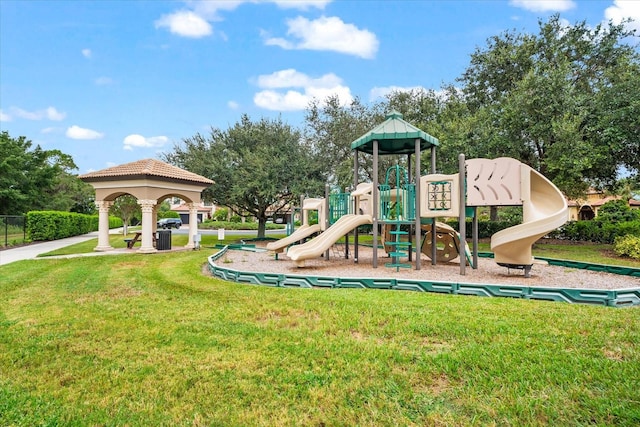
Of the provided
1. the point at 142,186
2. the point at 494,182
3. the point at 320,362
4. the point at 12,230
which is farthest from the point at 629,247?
the point at 12,230

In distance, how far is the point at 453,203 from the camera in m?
9.52

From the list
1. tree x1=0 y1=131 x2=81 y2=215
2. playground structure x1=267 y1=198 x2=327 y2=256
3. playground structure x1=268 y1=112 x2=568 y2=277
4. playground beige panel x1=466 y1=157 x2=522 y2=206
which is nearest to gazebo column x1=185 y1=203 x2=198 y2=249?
playground structure x1=267 y1=198 x2=327 y2=256

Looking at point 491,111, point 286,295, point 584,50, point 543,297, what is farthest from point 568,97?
point 286,295

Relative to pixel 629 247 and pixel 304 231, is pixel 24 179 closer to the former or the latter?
pixel 304 231

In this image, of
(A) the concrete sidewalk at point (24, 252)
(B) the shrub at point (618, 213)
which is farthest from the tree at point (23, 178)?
(B) the shrub at point (618, 213)

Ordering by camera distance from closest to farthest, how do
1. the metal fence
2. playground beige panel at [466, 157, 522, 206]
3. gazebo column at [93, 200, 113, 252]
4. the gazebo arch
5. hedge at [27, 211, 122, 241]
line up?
playground beige panel at [466, 157, 522, 206]
the gazebo arch
gazebo column at [93, 200, 113, 252]
the metal fence
hedge at [27, 211, 122, 241]

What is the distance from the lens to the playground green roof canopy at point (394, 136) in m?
10.3

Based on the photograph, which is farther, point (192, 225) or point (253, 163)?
point (253, 163)

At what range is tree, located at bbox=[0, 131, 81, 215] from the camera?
→ 25.8m

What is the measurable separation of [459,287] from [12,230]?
23.4 m

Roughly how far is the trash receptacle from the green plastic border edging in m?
8.46

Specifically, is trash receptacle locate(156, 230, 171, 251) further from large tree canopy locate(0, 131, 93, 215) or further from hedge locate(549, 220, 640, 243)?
hedge locate(549, 220, 640, 243)

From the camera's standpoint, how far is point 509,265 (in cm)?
860

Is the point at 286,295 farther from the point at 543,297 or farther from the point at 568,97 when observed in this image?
the point at 568,97
